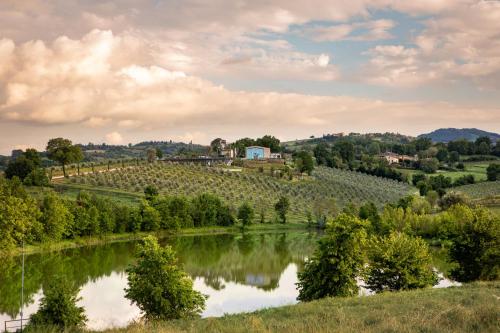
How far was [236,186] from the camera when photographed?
102m

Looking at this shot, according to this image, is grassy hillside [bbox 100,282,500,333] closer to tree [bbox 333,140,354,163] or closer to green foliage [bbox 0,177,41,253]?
green foliage [bbox 0,177,41,253]

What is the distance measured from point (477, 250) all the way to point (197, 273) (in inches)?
1066

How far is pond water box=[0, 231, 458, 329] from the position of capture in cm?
3647

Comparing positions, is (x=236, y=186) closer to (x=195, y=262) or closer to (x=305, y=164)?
(x=305, y=164)

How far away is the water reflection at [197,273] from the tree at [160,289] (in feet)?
11.4

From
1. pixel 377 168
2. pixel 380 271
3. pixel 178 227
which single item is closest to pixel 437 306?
pixel 380 271

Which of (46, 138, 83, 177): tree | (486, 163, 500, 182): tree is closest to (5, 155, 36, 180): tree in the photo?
(46, 138, 83, 177): tree

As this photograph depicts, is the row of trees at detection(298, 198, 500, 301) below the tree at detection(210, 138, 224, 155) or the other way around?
below

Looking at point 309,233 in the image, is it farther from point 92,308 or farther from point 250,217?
point 92,308

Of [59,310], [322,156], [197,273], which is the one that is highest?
[322,156]

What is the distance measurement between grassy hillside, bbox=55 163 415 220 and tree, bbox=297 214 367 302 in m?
57.7

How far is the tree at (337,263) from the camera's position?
1199 inches

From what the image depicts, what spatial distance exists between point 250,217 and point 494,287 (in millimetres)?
57992

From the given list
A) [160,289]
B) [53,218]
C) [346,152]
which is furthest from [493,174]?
[160,289]
